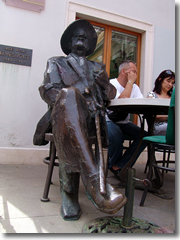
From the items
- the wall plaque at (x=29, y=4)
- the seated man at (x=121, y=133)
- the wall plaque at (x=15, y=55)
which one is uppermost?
the wall plaque at (x=29, y=4)

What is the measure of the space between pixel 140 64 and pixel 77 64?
2.94 m

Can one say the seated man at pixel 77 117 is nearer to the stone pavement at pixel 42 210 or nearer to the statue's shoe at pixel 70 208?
the statue's shoe at pixel 70 208

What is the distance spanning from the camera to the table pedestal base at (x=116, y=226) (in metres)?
1.36

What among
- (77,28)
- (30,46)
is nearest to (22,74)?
(30,46)

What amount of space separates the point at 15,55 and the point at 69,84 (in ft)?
6.60

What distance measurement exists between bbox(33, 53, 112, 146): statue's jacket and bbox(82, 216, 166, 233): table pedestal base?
30.1 inches

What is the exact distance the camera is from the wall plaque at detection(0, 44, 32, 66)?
11.5 feet

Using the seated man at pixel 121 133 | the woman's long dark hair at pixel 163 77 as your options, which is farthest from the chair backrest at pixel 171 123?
the woman's long dark hair at pixel 163 77

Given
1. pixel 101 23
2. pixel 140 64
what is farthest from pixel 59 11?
pixel 140 64

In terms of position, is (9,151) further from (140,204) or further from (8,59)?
(140,204)

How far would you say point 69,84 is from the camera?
2.04m

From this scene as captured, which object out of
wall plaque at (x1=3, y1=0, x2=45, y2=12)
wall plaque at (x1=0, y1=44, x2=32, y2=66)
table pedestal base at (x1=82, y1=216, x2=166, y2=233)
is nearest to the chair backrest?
table pedestal base at (x1=82, y1=216, x2=166, y2=233)

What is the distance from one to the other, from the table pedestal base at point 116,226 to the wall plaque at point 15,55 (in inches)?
116

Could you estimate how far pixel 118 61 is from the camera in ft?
15.3
